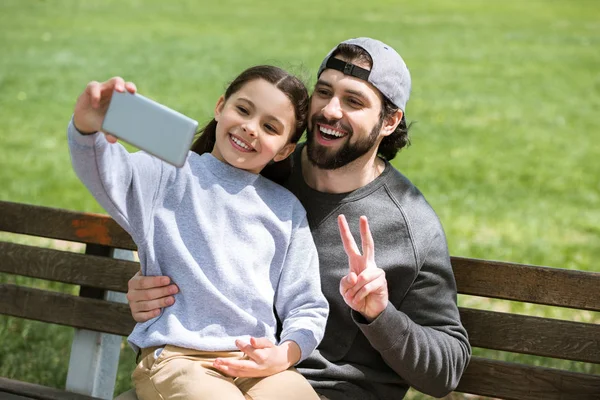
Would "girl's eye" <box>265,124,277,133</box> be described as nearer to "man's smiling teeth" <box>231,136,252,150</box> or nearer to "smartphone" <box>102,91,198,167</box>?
"man's smiling teeth" <box>231,136,252,150</box>

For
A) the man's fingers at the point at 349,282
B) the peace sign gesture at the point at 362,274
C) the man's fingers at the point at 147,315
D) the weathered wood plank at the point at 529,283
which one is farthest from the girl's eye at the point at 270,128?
the weathered wood plank at the point at 529,283

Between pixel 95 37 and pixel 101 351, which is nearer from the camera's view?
pixel 101 351

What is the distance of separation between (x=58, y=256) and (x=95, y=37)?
1377 centimetres

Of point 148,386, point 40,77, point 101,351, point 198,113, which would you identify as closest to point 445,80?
point 198,113

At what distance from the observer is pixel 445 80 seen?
1465 centimetres

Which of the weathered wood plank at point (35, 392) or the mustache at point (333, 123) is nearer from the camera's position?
the mustache at point (333, 123)

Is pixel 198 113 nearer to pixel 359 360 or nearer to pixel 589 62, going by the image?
pixel 589 62

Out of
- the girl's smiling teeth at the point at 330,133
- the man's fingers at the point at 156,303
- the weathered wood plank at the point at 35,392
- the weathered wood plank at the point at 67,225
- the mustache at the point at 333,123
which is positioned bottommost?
the weathered wood plank at the point at 35,392

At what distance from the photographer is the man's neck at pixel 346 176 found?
3.41 metres

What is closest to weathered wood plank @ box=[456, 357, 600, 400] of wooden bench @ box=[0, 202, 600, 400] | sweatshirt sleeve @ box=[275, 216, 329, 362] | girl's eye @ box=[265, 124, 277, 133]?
wooden bench @ box=[0, 202, 600, 400]

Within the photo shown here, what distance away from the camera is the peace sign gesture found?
2861 millimetres

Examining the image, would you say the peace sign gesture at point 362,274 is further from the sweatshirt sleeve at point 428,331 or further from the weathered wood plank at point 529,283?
the weathered wood plank at point 529,283

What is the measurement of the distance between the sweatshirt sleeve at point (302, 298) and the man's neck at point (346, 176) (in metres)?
0.30

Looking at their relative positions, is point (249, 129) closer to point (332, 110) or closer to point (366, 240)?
point (332, 110)
